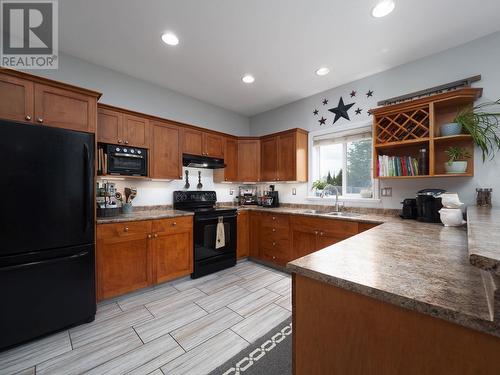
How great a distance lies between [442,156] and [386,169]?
55 centimetres

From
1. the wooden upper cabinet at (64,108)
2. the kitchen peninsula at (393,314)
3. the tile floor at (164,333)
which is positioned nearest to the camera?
the kitchen peninsula at (393,314)

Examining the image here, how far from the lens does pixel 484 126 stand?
2.12 meters

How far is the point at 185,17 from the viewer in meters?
1.93

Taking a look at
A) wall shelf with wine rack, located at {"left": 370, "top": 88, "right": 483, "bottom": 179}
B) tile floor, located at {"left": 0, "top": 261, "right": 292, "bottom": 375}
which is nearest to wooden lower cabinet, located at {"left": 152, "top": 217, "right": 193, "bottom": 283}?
tile floor, located at {"left": 0, "top": 261, "right": 292, "bottom": 375}

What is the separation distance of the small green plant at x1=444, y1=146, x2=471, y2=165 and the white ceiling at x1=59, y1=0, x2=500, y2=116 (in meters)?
1.16

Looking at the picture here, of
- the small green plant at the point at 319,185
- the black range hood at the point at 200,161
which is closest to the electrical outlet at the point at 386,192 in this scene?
the small green plant at the point at 319,185

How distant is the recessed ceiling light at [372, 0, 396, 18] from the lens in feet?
5.77

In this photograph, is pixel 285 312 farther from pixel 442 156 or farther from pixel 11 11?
pixel 11 11

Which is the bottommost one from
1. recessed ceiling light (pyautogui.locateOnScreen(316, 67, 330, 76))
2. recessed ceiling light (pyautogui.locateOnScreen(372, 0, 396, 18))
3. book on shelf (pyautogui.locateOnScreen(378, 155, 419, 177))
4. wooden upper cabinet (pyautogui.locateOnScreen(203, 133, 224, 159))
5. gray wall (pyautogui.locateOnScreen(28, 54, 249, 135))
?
book on shelf (pyautogui.locateOnScreen(378, 155, 419, 177))

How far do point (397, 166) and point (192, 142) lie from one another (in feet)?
9.15

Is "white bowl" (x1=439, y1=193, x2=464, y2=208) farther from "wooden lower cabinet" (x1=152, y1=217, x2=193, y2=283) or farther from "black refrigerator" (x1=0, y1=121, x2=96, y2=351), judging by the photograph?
"black refrigerator" (x1=0, y1=121, x2=96, y2=351)

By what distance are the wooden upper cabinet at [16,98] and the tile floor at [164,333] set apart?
1.89 meters

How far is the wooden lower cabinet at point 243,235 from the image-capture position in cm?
355

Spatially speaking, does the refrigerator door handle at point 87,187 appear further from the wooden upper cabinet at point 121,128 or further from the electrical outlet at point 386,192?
the electrical outlet at point 386,192
